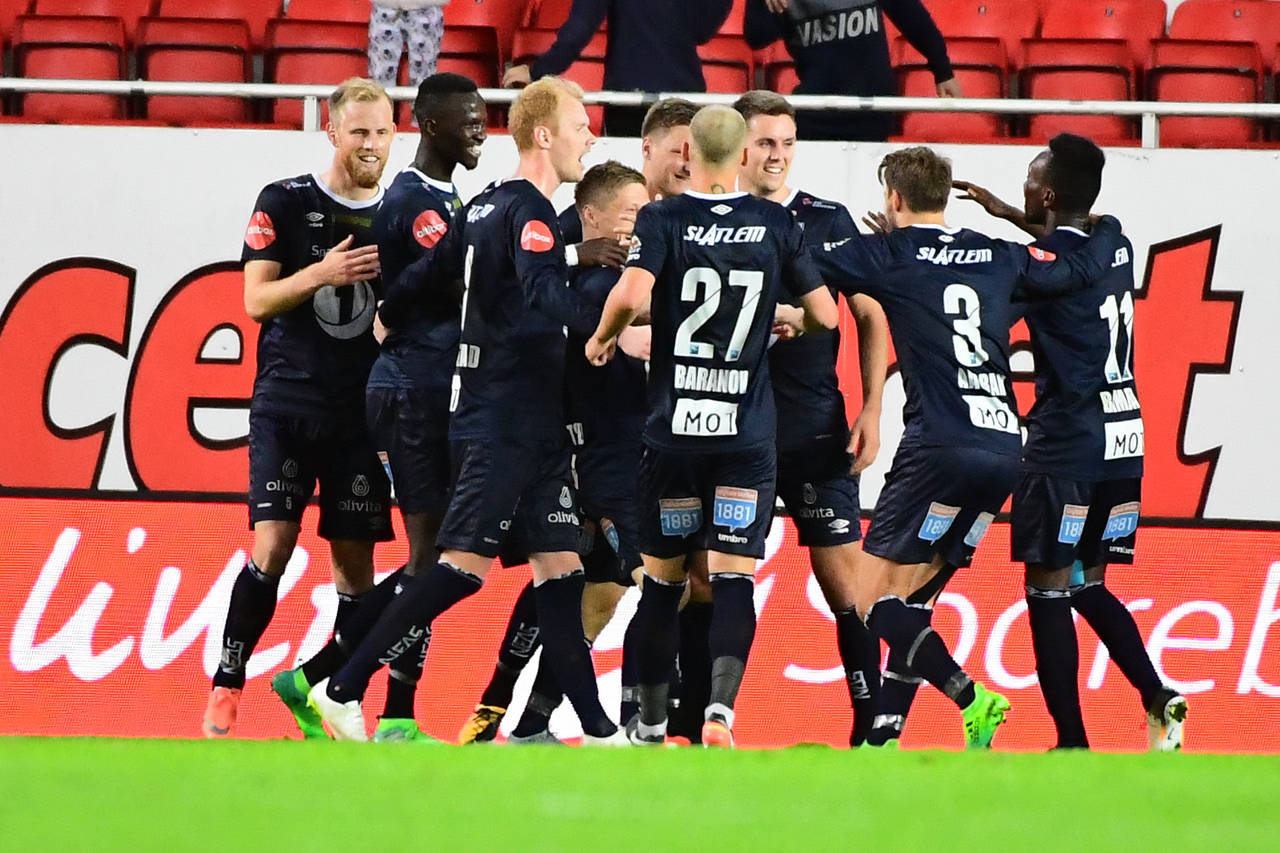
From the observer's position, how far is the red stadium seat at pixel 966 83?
11.0 meters

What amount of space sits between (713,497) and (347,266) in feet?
5.46

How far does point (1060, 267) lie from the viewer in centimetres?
667

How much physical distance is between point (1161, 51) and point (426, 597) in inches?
272

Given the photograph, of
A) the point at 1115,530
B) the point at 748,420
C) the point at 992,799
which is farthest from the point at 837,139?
the point at 992,799

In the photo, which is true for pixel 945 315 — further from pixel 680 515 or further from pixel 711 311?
pixel 680 515

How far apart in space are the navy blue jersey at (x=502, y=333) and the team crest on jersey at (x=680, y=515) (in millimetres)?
538

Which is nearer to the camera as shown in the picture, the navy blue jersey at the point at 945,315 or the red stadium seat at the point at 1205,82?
the navy blue jersey at the point at 945,315

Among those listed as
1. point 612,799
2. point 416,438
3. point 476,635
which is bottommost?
point 476,635

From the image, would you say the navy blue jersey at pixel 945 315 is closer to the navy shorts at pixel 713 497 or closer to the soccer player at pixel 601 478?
the navy shorts at pixel 713 497

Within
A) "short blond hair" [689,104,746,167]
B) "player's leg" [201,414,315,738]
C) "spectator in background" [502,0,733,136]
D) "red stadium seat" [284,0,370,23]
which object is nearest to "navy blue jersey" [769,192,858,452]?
"short blond hair" [689,104,746,167]

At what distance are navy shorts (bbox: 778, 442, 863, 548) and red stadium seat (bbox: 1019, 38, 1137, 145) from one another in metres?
4.55

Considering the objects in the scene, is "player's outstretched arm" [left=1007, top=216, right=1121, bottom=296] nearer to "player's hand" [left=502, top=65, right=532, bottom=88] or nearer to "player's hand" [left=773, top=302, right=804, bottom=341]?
"player's hand" [left=773, top=302, right=804, bottom=341]

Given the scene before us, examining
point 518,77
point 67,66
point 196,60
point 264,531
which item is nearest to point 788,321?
point 264,531

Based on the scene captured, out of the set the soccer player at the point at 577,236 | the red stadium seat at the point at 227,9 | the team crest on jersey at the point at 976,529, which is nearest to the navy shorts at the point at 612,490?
the soccer player at the point at 577,236
